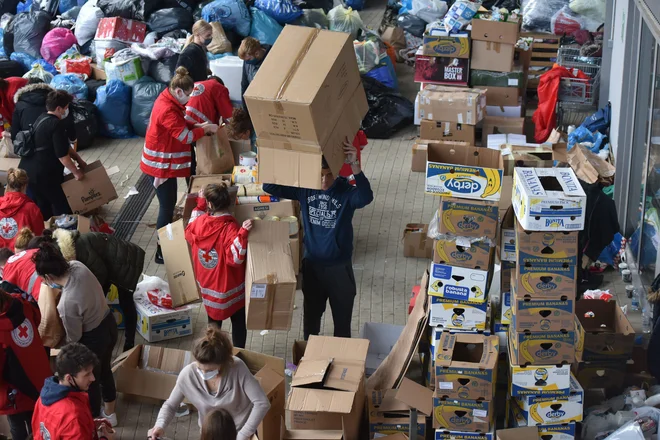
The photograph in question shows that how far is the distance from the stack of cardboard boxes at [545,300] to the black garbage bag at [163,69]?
7.16 meters

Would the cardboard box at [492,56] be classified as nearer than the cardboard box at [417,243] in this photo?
No

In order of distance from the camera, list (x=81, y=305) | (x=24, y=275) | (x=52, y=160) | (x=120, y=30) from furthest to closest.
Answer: (x=120, y=30) < (x=52, y=160) < (x=24, y=275) < (x=81, y=305)

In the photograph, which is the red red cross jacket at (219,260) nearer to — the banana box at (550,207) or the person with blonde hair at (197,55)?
the banana box at (550,207)

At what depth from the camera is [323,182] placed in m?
6.09

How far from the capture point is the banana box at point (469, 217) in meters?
5.72

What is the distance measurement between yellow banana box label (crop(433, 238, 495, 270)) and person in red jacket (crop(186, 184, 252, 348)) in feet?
4.61

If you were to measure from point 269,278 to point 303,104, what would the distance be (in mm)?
1448

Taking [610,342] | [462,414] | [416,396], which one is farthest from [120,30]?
[462,414]

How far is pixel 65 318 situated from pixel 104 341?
1.28 feet

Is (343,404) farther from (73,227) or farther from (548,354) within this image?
(73,227)

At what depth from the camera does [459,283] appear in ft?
19.3

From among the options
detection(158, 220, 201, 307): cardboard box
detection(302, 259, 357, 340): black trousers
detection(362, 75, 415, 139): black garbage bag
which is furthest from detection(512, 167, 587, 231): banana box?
detection(362, 75, 415, 139): black garbage bag

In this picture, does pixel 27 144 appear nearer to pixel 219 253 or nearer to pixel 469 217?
pixel 219 253

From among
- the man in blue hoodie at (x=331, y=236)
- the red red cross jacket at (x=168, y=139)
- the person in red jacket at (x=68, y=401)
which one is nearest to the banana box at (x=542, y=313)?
the man in blue hoodie at (x=331, y=236)
